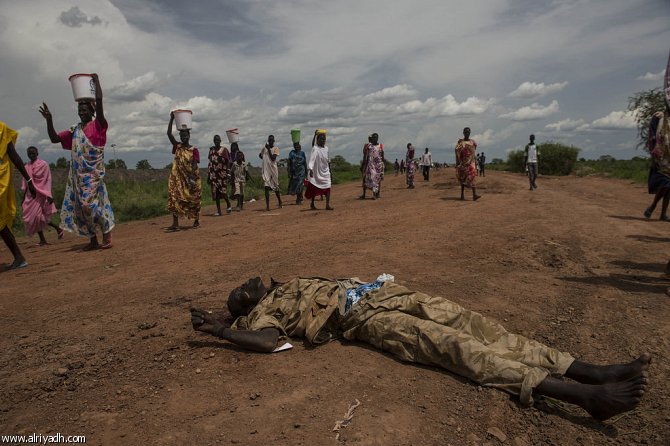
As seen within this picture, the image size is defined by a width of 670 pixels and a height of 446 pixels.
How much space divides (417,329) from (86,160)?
246 inches

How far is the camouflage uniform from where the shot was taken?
2850 mm

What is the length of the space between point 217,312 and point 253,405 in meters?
1.75

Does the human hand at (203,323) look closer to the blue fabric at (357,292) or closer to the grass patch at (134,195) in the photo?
the blue fabric at (357,292)

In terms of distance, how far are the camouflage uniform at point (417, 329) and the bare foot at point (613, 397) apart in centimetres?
25

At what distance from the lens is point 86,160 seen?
23.4 ft

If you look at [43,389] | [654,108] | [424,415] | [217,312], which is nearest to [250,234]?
[217,312]

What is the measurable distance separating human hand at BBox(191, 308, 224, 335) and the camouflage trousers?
0.96 meters

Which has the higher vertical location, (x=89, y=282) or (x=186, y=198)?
(x=186, y=198)

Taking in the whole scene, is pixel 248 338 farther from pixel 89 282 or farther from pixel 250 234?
pixel 250 234

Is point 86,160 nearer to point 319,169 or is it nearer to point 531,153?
point 319,169

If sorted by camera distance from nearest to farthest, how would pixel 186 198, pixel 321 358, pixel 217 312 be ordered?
pixel 321 358 → pixel 217 312 → pixel 186 198

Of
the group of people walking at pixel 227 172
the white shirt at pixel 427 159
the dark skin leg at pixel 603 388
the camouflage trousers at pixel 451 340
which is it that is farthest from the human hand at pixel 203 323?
the white shirt at pixel 427 159

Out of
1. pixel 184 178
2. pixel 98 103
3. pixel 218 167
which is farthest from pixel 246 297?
pixel 218 167

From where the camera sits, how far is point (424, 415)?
2.62 metres
